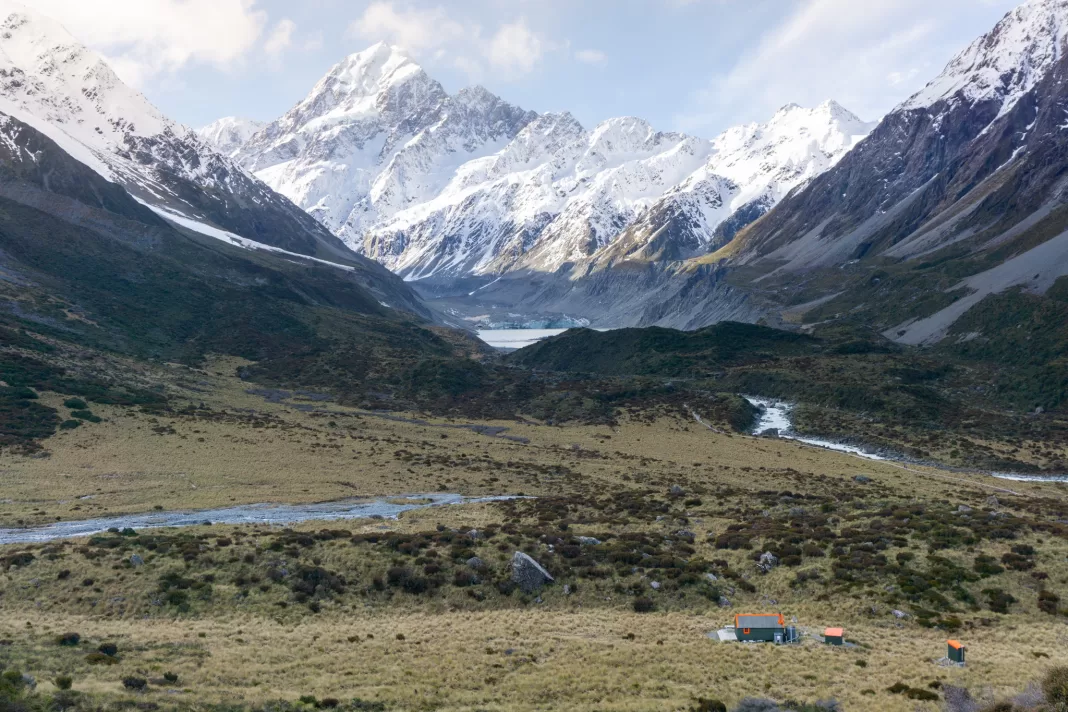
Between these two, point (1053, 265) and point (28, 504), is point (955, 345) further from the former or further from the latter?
point (28, 504)

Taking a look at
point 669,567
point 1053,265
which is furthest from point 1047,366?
point 669,567

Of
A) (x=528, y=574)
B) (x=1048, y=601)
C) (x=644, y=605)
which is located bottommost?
(x=528, y=574)

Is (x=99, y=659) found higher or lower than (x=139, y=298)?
lower

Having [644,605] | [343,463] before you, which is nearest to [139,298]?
[343,463]

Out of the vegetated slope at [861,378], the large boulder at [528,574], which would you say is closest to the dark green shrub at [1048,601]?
the large boulder at [528,574]

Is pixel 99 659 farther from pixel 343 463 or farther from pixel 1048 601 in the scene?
pixel 343 463
